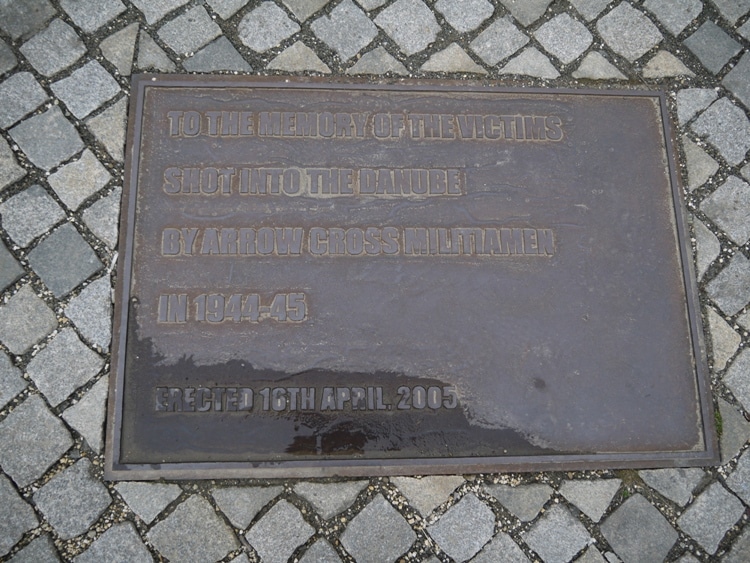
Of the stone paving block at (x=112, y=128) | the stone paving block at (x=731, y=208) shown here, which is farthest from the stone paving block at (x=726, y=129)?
the stone paving block at (x=112, y=128)

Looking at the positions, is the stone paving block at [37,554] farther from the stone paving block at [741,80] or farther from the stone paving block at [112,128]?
the stone paving block at [741,80]

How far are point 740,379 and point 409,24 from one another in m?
2.04

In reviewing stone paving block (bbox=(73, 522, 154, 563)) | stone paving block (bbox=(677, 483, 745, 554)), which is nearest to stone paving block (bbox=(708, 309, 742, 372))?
stone paving block (bbox=(677, 483, 745, 554))

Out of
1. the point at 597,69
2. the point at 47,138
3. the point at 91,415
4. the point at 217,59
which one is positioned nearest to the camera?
the point at 91,415

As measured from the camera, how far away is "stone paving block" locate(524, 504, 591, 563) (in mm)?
2139

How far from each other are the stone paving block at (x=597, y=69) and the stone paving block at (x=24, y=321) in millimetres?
2422

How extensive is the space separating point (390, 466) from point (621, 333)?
1.04 m

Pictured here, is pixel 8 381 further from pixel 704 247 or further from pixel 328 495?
pixel 704 247

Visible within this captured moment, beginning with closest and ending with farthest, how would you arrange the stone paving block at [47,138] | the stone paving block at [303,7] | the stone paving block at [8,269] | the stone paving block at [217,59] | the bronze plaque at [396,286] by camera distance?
the bronze plaque at [396,286] < the stone paving block at [8,269] < the stone paving block at [47,138] < the stone paving block at [217,59] < the stone paving block at [303,7]

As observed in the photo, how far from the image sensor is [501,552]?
2.13 metres

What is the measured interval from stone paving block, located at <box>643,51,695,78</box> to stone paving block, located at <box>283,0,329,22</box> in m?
1.49

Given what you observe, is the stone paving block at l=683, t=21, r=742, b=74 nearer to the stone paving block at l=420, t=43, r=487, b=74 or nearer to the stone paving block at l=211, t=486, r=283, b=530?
the stone paving block at l=420, t=43, r=487, b=74

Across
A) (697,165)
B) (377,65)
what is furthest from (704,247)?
(377,65)

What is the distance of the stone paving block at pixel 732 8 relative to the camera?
268 centimetres
